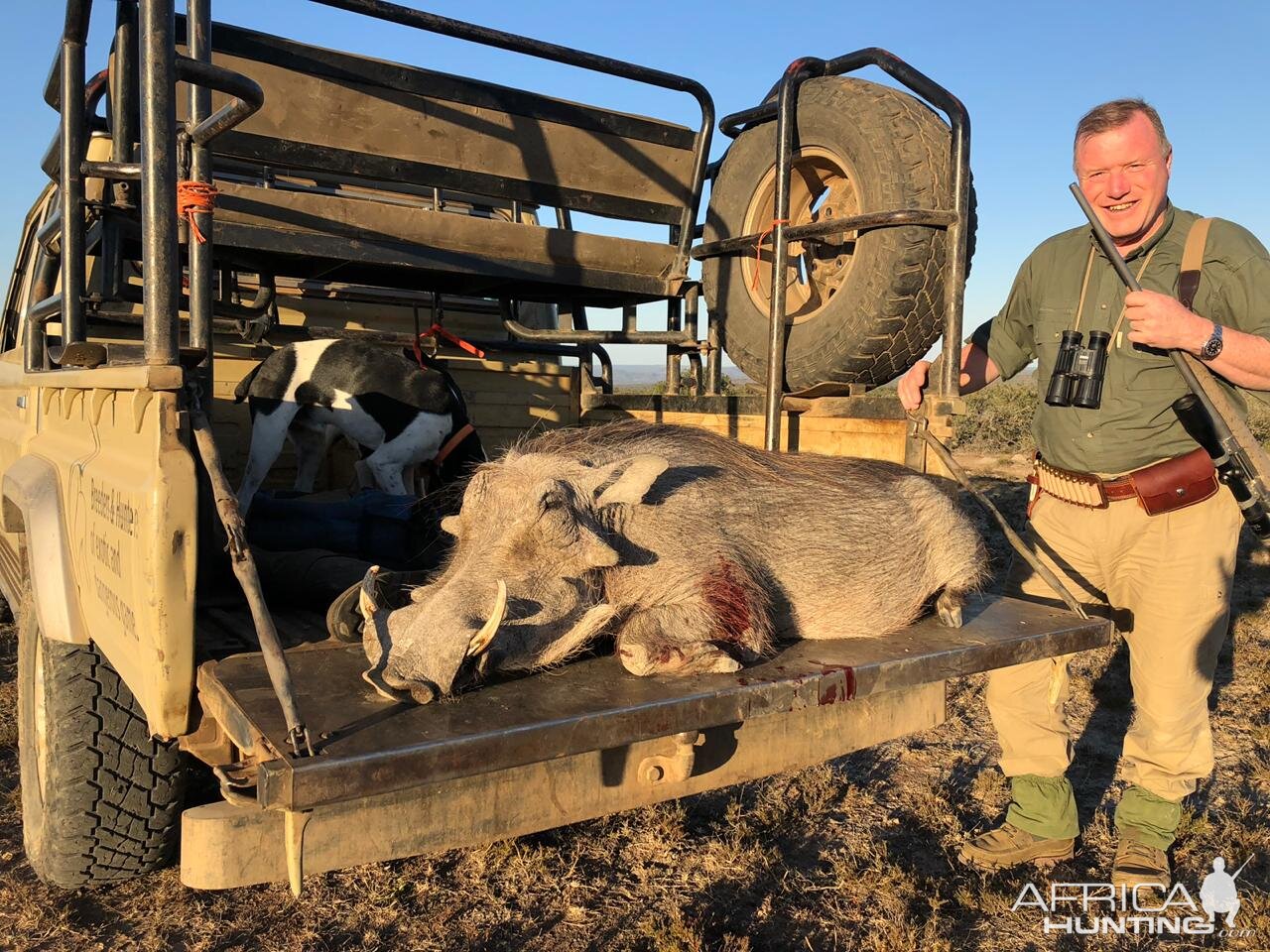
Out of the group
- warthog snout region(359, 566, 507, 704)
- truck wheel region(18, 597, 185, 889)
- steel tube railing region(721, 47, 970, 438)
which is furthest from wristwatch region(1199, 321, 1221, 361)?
truck wheel region(18, 597, 185, 889)

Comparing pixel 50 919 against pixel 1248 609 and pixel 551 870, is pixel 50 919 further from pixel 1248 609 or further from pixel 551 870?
pixel 1248 609

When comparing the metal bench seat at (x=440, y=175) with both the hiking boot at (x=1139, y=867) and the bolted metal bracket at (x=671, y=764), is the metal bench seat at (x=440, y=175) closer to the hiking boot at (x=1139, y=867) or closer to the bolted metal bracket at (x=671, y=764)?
the bolted metal bracket at (x=671, y=764)

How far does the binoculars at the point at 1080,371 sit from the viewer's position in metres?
3.23

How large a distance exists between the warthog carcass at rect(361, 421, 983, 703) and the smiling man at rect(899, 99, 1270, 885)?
0.57 meters

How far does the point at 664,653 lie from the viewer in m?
2.31

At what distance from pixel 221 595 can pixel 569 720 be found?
1381mm

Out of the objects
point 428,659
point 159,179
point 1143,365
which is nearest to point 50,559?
point 159,179

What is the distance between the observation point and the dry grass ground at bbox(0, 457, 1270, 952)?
2.83 m

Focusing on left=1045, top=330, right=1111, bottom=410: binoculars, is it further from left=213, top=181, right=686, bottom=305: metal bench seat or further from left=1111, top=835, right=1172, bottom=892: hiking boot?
left=213, top=181, right=686, bottom=305: metal bench seat

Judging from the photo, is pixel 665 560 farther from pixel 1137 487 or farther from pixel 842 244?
pixel 842 244

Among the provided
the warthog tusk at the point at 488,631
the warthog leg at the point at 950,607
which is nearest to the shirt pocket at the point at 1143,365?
the warthog leg at the point at 950,607

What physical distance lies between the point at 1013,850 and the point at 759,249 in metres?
2.51

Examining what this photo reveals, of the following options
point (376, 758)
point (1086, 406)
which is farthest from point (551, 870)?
point (1086, 406)

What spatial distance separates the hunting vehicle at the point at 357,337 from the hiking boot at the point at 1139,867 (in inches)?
34.6
